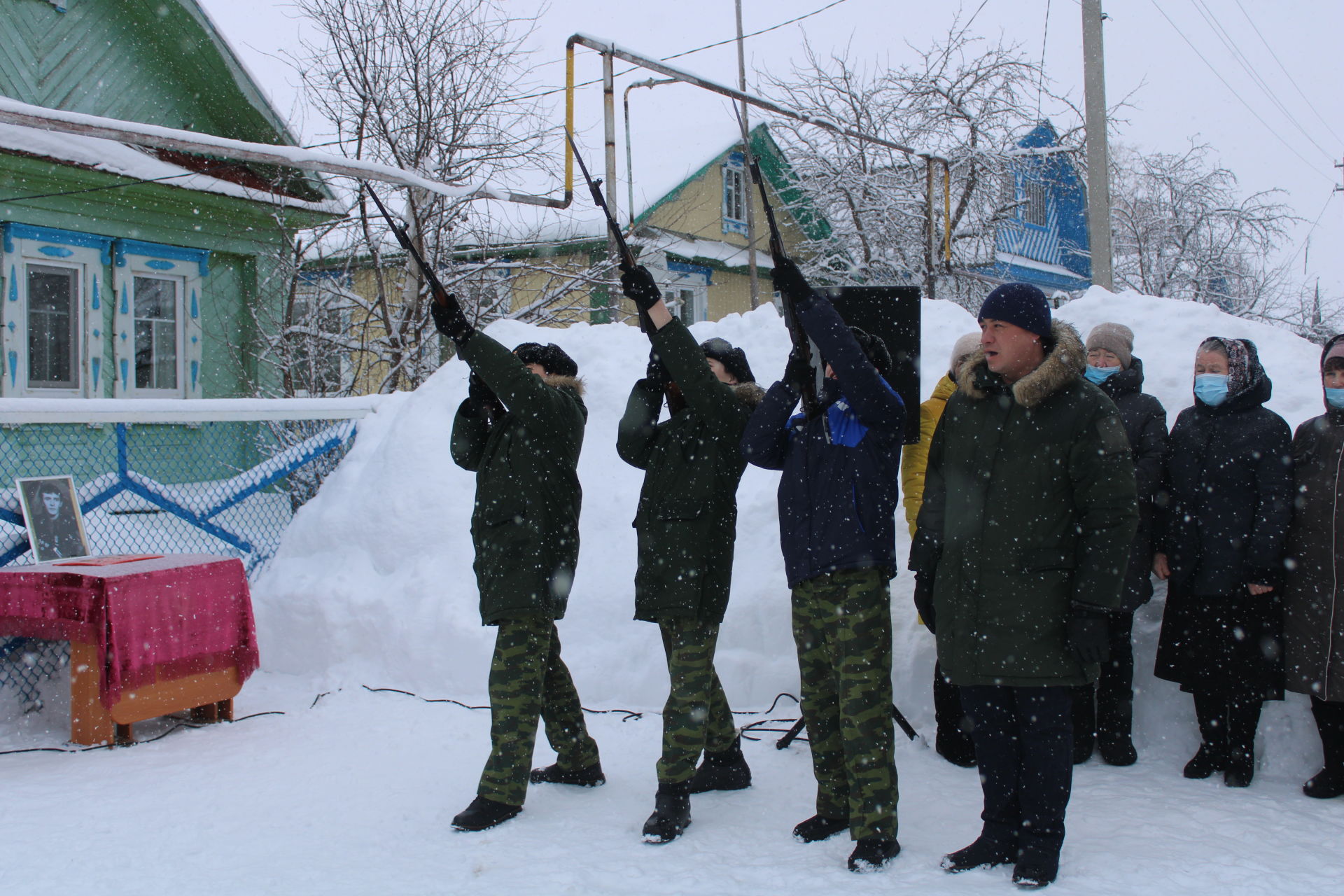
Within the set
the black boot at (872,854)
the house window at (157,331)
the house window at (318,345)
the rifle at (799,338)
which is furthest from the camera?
the house window at (157,331)

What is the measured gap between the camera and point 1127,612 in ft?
13.0

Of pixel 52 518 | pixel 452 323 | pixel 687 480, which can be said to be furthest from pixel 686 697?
pixel 52 518

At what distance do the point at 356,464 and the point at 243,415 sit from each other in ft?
2.42

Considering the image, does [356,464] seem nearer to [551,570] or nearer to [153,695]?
[153,695]

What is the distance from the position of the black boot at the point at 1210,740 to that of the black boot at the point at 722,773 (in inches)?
68.0

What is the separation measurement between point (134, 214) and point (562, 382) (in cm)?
812

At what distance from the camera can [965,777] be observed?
12.8 ft

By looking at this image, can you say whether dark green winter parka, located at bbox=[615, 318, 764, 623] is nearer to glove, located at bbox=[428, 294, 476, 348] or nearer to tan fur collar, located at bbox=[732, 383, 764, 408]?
tan fur collar, located at bbox=[732, 383, 764, 408]

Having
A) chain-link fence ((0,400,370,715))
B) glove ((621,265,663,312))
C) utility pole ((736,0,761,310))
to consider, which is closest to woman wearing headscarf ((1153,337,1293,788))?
glove ((621,265,663,312))

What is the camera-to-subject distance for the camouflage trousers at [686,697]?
10.9 feet

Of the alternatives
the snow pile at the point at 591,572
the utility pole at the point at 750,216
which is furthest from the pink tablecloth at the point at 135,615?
the utility pole at the point at 750,216

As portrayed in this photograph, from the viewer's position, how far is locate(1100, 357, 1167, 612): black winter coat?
3.92 metres

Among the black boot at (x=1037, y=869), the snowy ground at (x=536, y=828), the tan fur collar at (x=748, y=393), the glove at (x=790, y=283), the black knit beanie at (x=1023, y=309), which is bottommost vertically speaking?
the snowy ground at (x=536, y=828)

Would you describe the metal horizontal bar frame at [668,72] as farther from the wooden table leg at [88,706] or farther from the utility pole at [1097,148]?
the wooden table leg at [88,706]
